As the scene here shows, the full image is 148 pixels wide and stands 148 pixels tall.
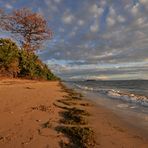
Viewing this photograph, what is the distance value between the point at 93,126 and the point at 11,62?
27.4 meters

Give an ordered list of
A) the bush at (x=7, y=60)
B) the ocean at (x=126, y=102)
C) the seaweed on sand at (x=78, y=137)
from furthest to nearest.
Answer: the bush at (x=7, y=60), the ocean at (x=126, y=102), the seaweed on sand at (x=78, y=137)

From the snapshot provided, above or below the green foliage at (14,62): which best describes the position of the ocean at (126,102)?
below

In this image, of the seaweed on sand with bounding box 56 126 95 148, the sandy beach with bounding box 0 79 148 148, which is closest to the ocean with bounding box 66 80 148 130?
the sandy beach with bounding box 0 79 148 148

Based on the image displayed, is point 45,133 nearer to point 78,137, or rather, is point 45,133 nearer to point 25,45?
point 78,137

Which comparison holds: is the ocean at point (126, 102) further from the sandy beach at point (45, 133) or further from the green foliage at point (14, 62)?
the green foliage at point (14, 62)

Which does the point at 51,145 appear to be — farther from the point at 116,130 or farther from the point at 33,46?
the point at 33,46

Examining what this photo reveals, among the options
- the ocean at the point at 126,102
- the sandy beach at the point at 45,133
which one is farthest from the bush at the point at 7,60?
the sandy beach at the point at 45,133

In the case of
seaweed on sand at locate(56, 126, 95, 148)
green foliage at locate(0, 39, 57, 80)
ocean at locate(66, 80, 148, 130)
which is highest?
green foliage at locate(0, 39, 57, 80)

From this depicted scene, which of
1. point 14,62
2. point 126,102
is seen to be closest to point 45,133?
point 126,102

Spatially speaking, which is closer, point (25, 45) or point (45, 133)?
point (45, 133)

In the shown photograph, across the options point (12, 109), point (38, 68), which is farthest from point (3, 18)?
point (12, 109)

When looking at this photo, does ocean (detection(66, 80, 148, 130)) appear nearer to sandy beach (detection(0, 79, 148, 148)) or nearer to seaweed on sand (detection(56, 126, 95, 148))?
sandy beach (detection(0, 79, 148, 148))

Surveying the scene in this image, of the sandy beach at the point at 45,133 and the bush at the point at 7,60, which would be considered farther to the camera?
the bush at the point at 7,60

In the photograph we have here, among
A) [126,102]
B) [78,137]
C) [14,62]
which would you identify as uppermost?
[14,62]
